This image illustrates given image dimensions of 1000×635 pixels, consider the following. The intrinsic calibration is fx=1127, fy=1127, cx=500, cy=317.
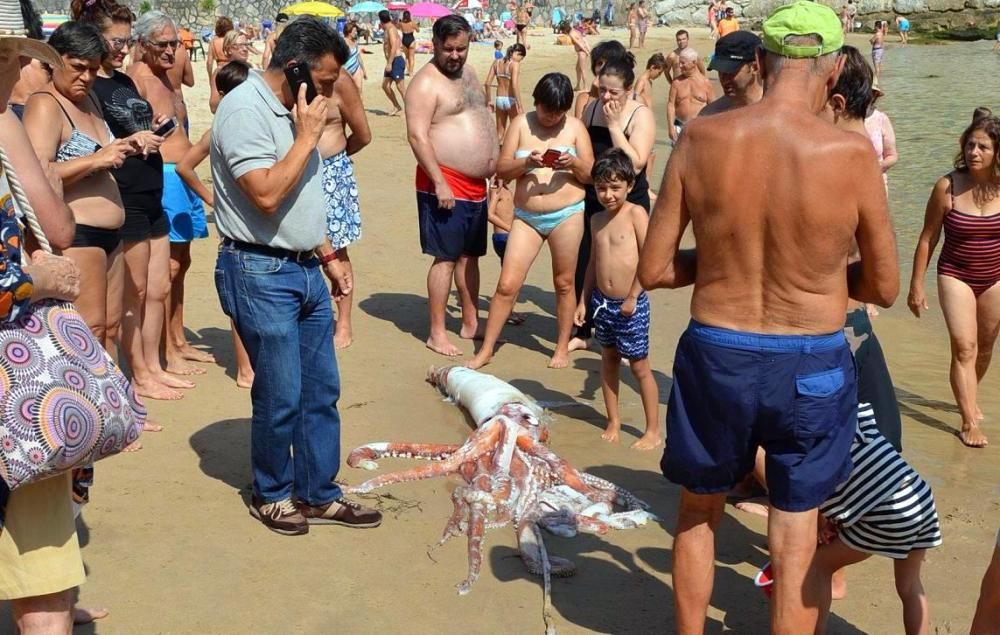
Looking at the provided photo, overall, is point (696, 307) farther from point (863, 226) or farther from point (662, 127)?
point (662, 127)

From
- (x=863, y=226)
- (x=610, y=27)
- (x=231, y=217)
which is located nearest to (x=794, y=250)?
(x=863, y=226)

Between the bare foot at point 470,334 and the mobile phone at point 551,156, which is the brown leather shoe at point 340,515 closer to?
the mobile phone at point 551,156

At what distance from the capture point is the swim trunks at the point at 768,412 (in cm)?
355

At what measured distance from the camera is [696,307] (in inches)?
147

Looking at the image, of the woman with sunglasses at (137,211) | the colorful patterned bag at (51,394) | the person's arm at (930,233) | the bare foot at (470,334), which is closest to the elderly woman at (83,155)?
the woman with sunglasses at (137,211)

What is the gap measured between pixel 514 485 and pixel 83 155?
2.53 meters

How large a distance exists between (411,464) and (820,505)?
8.47 feet

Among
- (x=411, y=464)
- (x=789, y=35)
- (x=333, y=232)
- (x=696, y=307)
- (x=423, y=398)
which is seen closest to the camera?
(x=789, y=35)

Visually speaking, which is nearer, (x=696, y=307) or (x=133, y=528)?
(x=696, y=307)

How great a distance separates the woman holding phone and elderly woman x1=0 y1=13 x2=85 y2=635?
430cm

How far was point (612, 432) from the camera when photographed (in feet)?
20.7

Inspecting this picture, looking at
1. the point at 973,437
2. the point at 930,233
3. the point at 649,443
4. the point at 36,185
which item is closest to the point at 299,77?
the point at 36,185

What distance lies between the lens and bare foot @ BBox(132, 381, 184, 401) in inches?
258

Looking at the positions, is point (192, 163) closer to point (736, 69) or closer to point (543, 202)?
point (543, 202)
